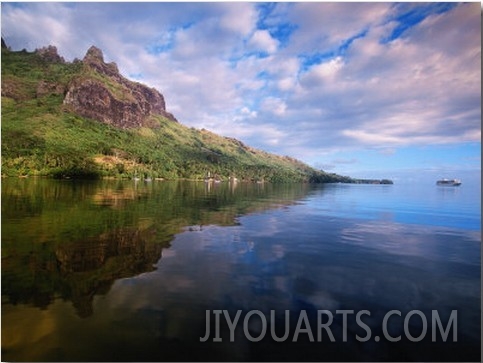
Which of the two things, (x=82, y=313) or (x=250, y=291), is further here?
(x=250, y=291)

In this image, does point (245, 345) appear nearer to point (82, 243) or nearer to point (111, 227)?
point (82, 243)

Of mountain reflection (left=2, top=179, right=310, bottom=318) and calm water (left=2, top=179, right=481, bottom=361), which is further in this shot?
mountain reflection (left=2, top=179, right=310, bottom=318)

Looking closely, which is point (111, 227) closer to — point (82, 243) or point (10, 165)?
point (82, 243)

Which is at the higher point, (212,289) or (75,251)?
(75,251)

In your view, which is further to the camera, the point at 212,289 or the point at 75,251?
the point at 75,251

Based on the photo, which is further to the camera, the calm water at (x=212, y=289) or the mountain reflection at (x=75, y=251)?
the mountain reflection at (x=75, y=251)

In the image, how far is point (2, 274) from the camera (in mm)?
19172

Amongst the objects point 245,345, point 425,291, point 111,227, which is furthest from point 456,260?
point 111,227

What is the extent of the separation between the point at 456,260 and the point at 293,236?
1518cm

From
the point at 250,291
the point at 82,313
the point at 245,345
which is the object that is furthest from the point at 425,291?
the point at 82,313

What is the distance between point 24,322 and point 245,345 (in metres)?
9.24

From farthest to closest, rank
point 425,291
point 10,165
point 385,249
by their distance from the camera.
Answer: point 10,165 → point 385,249 → point 425,291

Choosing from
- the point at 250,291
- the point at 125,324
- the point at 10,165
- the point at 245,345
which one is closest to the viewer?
the point at 245,345

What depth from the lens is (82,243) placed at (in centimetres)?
2736
